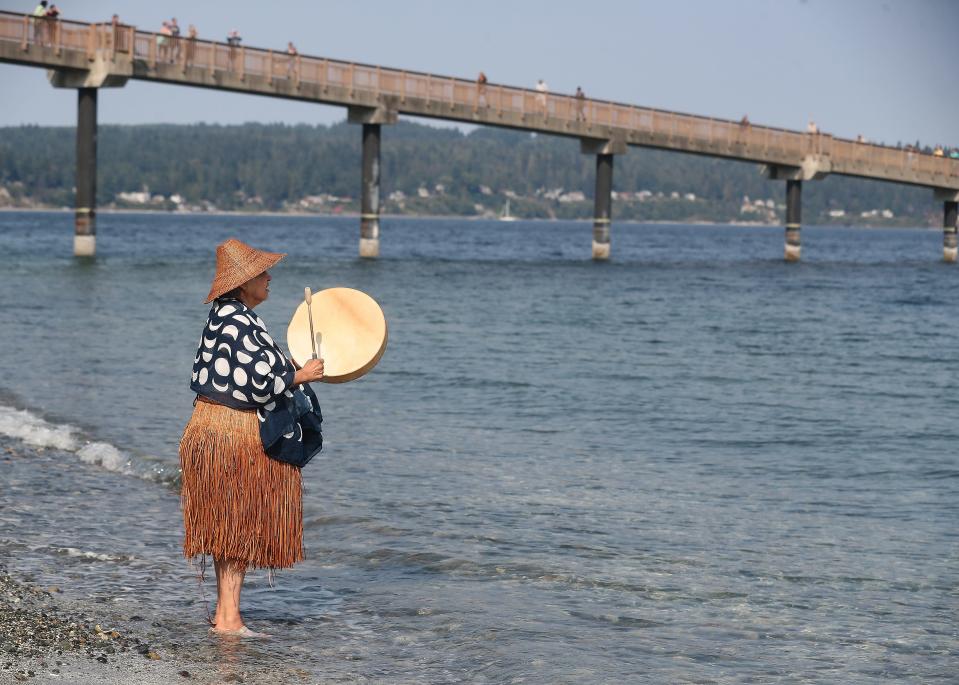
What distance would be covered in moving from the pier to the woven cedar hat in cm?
3831

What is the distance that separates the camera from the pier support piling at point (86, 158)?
47.1 m

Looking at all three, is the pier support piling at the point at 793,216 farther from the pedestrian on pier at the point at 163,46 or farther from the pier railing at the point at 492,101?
the pedestrian on pier at the point at 163,46

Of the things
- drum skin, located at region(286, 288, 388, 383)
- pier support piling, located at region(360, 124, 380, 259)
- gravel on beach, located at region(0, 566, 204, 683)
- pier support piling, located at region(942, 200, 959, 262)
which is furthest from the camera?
pier support piling, located at region(942, 200, 959, 262)

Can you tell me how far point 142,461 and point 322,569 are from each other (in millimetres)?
3928

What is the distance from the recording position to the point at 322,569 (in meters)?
8.77

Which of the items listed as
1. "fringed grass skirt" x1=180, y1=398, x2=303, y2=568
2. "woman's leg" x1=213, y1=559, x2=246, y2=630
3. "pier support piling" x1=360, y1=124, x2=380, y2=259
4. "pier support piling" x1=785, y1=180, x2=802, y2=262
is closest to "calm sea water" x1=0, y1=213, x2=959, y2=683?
"woman's leg" x1=213, y1=559, x2=246, y2=630

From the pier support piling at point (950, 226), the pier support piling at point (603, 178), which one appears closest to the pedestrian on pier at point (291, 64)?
the pier support piling at point (603, 178)

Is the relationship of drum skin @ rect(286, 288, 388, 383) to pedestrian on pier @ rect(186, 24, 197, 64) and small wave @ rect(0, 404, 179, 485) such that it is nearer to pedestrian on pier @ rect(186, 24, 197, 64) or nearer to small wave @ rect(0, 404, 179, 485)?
small wave @ rect(0, 404, 179, 485)

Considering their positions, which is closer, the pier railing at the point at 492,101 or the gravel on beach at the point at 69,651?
the gravel on beach at the point at 69,651

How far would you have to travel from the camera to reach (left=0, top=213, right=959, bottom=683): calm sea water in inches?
287

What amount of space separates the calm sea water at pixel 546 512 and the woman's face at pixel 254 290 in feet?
5.26

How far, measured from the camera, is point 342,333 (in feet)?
22.7

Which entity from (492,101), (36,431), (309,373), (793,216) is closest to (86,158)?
(492,101)

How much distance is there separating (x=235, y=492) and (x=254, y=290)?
922 millimetres
